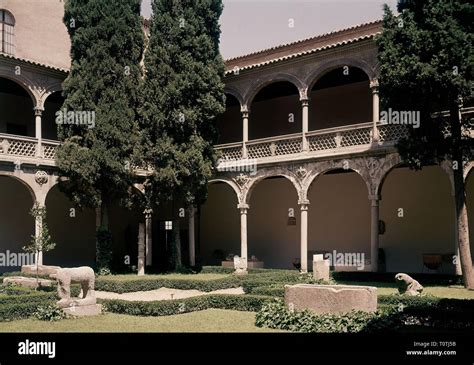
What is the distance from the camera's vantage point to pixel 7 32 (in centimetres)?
2372

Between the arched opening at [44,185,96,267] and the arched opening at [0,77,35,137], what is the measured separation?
8.72ft

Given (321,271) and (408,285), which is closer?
(408,285)

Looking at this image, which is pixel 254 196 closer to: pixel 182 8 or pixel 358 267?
pixel 358 267

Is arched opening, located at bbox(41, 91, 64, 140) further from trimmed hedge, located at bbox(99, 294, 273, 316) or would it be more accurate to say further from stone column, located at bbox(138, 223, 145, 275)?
trimmed hedge, located at bbox(99, 294, 273, 316)

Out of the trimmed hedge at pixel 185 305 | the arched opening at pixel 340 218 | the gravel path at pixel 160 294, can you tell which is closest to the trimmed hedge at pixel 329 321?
the trimmed hedge at pixel 185 305

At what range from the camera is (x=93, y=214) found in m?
25.8

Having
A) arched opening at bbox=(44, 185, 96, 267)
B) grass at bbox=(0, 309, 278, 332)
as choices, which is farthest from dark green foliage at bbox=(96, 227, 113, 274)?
grass at bbox=(0, 309, 278, 332)

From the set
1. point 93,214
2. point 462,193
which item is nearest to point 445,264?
point 462,193

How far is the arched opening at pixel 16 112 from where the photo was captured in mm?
22797

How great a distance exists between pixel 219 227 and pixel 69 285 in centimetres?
1529

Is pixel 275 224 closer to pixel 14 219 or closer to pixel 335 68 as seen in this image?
pixel 335 68

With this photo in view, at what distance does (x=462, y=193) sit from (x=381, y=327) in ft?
22.6

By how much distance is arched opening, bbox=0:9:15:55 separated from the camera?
77.0ft

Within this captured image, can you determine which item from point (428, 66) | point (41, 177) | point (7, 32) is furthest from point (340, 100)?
point (7, 32)
